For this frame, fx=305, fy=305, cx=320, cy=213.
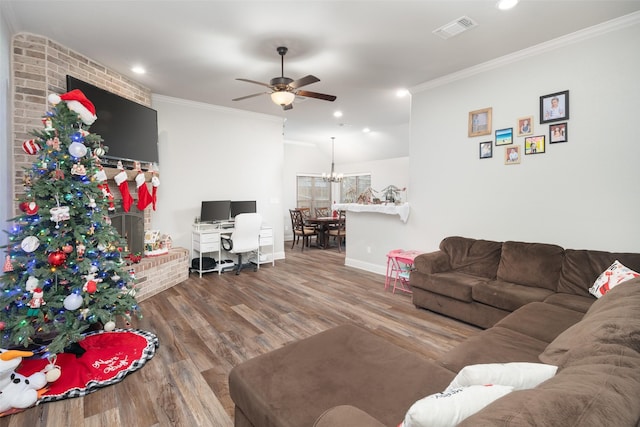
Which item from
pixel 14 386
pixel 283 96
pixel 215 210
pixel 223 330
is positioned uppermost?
pixel 283 96

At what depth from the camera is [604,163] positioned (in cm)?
289

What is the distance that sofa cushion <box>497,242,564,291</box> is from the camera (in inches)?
114

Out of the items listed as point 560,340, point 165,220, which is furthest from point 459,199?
point 165,220

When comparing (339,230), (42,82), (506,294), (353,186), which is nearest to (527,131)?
(506,294)

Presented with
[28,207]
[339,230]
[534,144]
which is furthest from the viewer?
[339,230]

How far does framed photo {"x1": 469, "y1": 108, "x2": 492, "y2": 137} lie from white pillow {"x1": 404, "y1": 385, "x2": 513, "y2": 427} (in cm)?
353

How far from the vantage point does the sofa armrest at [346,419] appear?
3.09 feet

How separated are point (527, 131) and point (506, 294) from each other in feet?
6.02

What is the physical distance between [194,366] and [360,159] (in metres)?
7.98

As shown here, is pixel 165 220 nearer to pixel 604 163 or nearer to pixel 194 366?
pixel 194 366

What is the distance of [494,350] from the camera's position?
172 centimetres

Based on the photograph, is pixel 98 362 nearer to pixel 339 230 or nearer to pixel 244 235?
pixel 244 235

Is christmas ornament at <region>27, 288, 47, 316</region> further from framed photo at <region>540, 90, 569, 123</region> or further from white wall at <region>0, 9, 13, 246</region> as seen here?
framed photo at <region>540, 90, 569, 123</region>

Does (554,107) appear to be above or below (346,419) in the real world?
above
